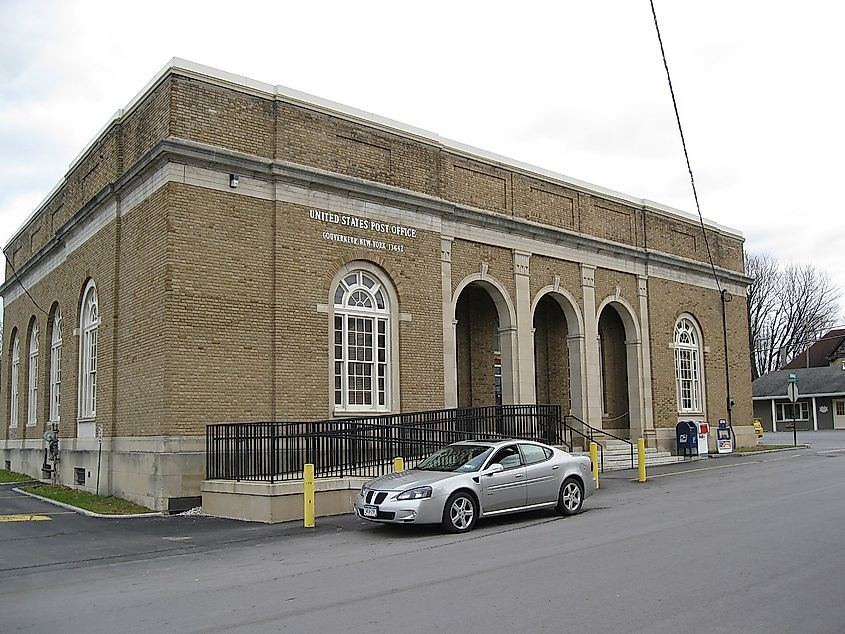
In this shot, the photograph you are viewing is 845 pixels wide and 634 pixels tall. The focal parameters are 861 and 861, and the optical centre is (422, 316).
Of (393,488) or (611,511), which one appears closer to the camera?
(393,488)

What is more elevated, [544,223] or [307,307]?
[544,223]

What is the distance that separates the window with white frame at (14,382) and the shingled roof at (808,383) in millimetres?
45894

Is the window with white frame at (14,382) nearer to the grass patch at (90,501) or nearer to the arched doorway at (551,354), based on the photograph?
the grass patch at (90,501)

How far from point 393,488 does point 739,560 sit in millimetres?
5139

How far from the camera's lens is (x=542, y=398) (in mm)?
27641

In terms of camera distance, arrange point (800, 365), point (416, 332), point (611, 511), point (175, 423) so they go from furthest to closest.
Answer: point (800, 365)
point (416, 332)
point (175, 423)
point (611, 511)

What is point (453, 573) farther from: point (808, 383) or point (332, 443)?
point (808, 383)

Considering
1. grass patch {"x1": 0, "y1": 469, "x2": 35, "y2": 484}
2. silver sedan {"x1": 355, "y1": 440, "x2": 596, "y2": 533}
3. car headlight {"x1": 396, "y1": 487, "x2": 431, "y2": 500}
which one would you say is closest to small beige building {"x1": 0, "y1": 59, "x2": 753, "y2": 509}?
grass patch {"x1": 0, "y1": 469, "x2": 35, "y2": 484}

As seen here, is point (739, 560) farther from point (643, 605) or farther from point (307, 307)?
point (307, 307)

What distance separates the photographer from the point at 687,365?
3086 cm

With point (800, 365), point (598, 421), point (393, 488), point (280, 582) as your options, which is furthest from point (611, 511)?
point (800, 365)

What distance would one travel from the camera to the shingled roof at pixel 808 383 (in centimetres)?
5972

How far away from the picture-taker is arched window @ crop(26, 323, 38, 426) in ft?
90.5

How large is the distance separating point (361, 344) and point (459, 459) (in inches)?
280
